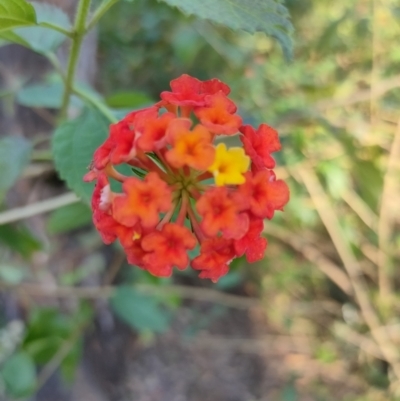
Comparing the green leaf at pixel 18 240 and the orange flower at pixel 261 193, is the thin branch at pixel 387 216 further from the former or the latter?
the orange flower at pixel 261 193

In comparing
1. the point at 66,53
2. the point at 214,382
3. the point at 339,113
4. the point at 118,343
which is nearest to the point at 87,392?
the point at 118,343

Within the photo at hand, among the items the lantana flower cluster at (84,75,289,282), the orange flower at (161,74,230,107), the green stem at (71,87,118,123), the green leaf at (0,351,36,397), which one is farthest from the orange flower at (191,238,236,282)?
the green leaf at (0,351,36,397)

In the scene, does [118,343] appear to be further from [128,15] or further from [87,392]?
[128,15]

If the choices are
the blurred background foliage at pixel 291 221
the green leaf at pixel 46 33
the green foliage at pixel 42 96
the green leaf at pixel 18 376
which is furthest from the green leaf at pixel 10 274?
the green leaf at pixel 46 33

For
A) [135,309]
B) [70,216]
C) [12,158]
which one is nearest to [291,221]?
[135,309]

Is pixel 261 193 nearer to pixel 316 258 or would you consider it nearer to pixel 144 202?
pixel 144 202

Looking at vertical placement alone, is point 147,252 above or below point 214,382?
above
